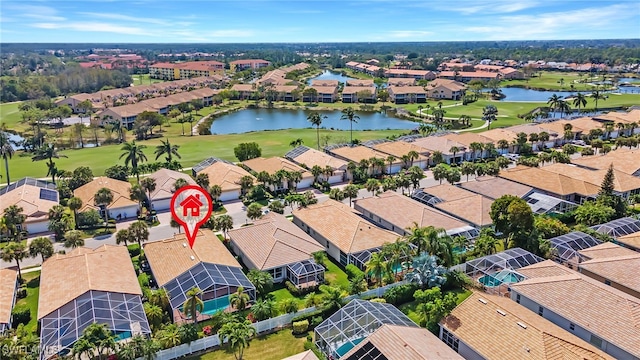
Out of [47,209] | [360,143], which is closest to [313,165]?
[360,143]

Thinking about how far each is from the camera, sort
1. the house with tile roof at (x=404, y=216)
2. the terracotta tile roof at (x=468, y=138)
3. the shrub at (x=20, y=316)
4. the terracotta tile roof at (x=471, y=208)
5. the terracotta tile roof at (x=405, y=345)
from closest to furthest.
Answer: the terracotta tile roof at (x=405, y=345), the shrub at (x=20, y=316), the house with tile roof at (x=404, y=216), the terracotta tile roof at (x=471, y=208), the terracotta tile roof at (x=468, y=138)

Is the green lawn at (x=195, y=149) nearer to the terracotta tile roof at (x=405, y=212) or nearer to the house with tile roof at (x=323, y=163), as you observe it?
the house with tile roof at (x=323, y=163)

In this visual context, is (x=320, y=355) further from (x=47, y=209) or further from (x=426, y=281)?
(x=47, y=209)

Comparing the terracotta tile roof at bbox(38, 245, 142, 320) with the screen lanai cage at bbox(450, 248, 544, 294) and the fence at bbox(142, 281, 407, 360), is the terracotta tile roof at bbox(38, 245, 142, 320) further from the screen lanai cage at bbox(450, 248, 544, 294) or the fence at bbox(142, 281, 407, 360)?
the screen lanai cage at bbox(450, 248, 544, 294)

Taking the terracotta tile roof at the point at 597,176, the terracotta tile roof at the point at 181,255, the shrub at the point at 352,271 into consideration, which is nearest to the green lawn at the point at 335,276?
the shrub at the point at 352,271

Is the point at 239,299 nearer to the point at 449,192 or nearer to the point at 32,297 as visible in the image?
the point at 32,297

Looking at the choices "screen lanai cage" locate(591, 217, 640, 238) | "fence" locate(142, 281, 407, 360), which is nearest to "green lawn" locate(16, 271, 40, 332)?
"fence" locate(142, 281, 407, 360)
